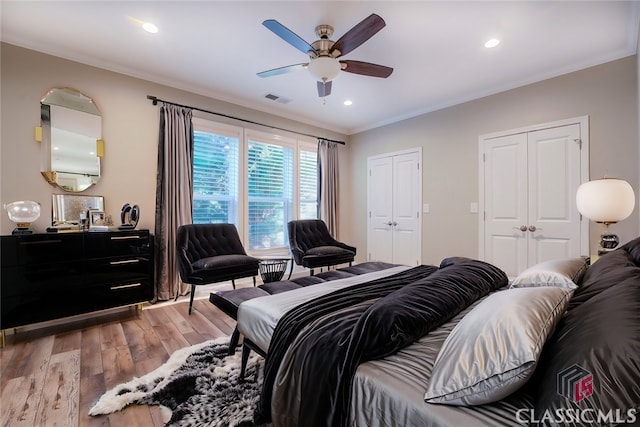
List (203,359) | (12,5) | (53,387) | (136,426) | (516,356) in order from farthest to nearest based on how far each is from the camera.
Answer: (12,5) < (203,359) < (53,387) < (136,426) < (516,356)

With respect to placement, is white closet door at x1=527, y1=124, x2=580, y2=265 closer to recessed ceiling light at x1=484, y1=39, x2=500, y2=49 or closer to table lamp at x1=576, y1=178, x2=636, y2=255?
table lamp at x1=576, y1=178, x2=636, y2=255

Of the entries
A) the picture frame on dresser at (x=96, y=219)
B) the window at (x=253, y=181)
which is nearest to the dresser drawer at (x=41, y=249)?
the picture frame on dresser at (x=96, y=219)

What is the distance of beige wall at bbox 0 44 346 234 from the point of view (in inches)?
105

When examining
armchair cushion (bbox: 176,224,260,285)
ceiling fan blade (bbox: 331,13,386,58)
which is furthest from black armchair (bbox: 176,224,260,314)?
ceiling fan blade (bbox: 331,13,386,58)

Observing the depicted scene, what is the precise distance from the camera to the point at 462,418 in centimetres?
74

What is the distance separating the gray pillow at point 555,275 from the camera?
56.2 inches

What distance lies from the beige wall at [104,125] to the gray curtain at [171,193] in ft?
0.36

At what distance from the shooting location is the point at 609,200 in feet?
7.06

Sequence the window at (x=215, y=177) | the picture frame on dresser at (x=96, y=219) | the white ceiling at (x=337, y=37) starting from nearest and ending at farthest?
the white ceiling at (x=337, y=37) < the picture frame on dresser at (x=96, y=219) < the window at (x=215, y=177)

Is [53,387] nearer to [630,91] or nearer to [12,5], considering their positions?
[12,5]

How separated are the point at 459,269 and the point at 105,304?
322 centimetres

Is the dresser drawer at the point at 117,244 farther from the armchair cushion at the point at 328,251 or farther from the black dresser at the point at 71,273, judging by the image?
the armchair cushion at the point at 328,251

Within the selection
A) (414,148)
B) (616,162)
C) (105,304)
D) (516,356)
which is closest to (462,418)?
(516,356)

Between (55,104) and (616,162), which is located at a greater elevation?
(55,104)
